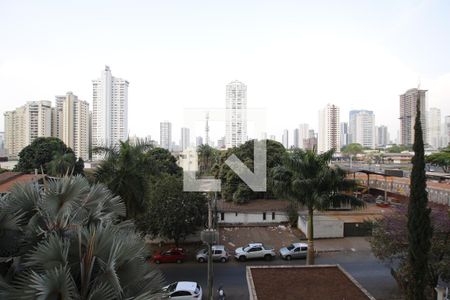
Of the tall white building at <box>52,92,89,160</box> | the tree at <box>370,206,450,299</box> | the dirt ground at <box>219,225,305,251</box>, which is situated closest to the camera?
the tree at <box>370,206,450,299</box>

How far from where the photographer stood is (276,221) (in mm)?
21219

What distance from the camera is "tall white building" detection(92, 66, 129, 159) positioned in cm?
5216

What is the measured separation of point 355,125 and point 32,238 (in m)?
136

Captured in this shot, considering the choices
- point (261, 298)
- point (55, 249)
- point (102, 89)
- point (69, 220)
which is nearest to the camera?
point (55, 249)

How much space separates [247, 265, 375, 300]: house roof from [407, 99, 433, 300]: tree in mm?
1117

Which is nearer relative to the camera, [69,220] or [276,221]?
[69,220]

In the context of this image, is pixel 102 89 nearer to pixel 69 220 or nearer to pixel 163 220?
pixel 163 220

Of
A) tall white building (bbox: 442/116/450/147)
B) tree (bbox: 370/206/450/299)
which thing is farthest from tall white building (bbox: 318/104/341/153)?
tree (bbox: 370/206/450/299)

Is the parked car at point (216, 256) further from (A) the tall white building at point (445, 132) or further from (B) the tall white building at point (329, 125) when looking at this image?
(A) the tall white building at point (445, 132)

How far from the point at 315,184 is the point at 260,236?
9254mm

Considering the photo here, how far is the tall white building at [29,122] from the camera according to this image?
175ft

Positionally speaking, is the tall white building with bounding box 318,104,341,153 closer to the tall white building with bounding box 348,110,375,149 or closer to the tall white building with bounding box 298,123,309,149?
the tall white building with bounding box 298,123,309,149

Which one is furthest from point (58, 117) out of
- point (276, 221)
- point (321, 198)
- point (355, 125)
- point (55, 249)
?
point (355, 125)

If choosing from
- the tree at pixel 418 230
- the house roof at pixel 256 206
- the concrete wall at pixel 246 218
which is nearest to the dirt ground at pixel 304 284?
the tree at pixel 418 230
